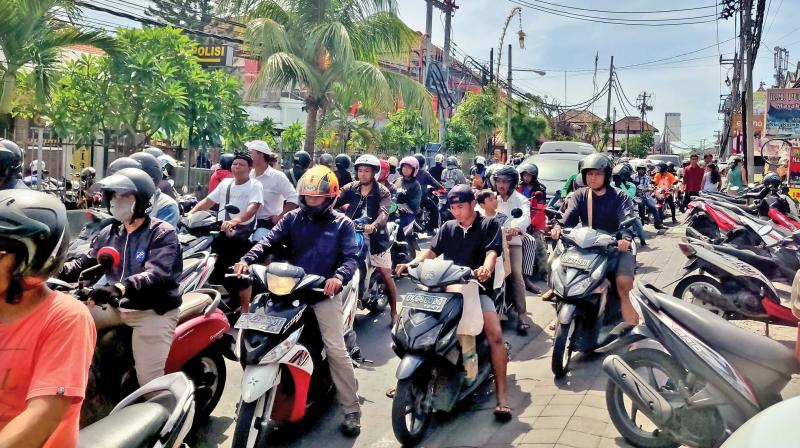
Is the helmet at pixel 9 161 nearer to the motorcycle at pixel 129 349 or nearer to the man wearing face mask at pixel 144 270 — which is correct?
the motorcycle at pixel 129 349

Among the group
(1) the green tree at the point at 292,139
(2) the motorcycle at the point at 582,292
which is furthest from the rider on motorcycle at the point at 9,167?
(1) the green tree at the point at 292,139

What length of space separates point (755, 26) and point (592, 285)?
16.4 meters

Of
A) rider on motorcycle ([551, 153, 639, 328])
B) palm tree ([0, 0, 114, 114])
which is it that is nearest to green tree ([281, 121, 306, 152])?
palm tree ([0, 0, 114, 114])

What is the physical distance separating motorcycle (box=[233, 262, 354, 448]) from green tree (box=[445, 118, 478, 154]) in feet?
78.2

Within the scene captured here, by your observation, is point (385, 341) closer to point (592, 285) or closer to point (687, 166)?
point (592, 285)

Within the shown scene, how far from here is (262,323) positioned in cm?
381

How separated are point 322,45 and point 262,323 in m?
11.9

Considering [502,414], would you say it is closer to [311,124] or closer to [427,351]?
[427,351]

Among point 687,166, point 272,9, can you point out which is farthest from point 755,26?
point 272,9

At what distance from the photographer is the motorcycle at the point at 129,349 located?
3580 mm

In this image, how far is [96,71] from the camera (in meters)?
10.6

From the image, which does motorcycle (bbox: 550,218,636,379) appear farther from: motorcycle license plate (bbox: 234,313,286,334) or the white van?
the white van

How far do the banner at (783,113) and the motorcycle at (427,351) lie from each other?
2271 cm

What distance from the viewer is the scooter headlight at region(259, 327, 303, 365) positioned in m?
3.69
